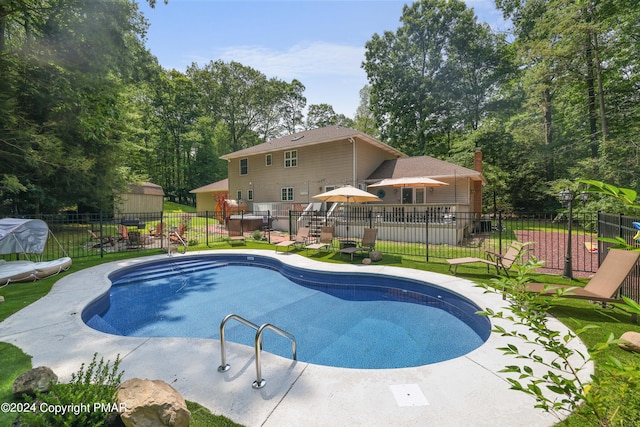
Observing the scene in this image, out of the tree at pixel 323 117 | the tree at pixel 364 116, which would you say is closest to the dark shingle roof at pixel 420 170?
the tree at pixel 364 116

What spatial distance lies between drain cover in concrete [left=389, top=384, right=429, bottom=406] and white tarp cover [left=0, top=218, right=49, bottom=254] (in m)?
10.9

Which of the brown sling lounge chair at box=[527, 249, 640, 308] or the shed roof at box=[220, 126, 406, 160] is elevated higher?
the shed roof at box=[220, 126, 406, 160]

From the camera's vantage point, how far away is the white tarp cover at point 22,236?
26.7ft

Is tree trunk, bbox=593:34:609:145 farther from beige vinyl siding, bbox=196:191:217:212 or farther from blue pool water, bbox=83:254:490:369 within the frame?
beige vinyl siding, bbox=196:191:217:212

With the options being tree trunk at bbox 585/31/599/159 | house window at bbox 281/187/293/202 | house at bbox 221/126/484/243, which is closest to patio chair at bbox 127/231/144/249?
house at bbox 221/126/484/243

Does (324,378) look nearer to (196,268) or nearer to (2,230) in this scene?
(196,268)

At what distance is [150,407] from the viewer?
2543 mm

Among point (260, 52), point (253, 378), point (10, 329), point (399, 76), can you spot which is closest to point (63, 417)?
point (253, 378)

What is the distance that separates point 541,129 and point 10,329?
3686cm

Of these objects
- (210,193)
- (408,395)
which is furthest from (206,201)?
(408,395)

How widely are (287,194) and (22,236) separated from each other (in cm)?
1562

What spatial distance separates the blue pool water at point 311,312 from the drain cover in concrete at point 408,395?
1.39 m

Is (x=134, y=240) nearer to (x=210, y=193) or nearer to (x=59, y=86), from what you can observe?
(x=59, y=86)

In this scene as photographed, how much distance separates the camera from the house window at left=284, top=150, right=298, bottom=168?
22.1 m
